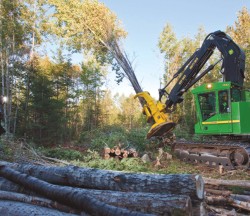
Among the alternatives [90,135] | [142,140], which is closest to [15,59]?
[90,135]

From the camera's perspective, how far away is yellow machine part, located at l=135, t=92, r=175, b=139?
1129 centimetres

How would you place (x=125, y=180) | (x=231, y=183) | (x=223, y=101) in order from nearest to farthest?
(x=125, y=180) → (x=231, y=183) → (x=223, y=101)

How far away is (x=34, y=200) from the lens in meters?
3.87

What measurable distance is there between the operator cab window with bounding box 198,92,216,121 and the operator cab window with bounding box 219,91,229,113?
32 cm

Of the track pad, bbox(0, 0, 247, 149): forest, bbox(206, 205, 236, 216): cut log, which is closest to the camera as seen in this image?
bbox(206, 205, 236, 216): cut log

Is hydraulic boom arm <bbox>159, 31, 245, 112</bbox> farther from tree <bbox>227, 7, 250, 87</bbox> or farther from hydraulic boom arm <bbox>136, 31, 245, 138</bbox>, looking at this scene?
tree <bbox>227, 7, 250, 87</bbox>

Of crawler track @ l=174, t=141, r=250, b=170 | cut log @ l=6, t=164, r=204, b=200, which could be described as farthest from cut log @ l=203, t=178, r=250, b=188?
crawler track @ l=174, t=141, r=250, b=170

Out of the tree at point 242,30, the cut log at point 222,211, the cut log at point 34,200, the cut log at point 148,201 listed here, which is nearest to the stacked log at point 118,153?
the cut log at point 222,211

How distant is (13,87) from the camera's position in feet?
74.2

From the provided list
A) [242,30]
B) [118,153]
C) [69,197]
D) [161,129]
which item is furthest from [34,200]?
[242,30]

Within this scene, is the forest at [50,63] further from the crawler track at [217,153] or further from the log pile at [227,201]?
the log pile at [227,201]

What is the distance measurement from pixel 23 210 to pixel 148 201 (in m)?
1.53

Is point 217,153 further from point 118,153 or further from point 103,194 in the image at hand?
point 103,194

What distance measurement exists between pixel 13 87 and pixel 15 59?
220 centimetres
